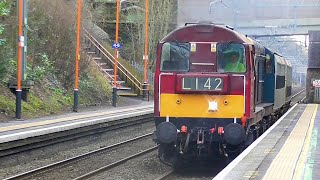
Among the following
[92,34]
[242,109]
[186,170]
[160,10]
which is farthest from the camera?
[160,10]

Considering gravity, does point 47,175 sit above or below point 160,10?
below

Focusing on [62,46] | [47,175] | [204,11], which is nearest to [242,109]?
[47,175]

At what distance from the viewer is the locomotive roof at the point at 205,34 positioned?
41.2 ft

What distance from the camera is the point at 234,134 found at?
39.5 ft

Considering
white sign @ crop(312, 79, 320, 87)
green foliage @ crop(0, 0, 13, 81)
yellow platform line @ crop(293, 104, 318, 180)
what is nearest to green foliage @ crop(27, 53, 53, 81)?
green foliage @ crop(0, 0, 13, 81)

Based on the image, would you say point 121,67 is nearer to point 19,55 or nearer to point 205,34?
point 19,55

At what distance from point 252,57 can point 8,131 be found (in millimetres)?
7136

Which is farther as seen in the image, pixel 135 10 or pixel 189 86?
pixel 135 10

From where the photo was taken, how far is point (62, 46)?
2600 cm

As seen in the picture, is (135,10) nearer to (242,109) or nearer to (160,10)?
(160,10)

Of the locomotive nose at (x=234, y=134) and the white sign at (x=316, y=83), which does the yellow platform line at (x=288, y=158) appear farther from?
the white sign at (x=316, y=83)

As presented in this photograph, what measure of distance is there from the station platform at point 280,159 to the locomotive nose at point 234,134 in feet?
1.16

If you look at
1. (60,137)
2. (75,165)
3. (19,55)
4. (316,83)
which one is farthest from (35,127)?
(316,83)

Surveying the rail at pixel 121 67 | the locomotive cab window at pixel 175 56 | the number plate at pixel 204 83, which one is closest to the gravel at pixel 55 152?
the locomotive cab window at pixel 175 56
